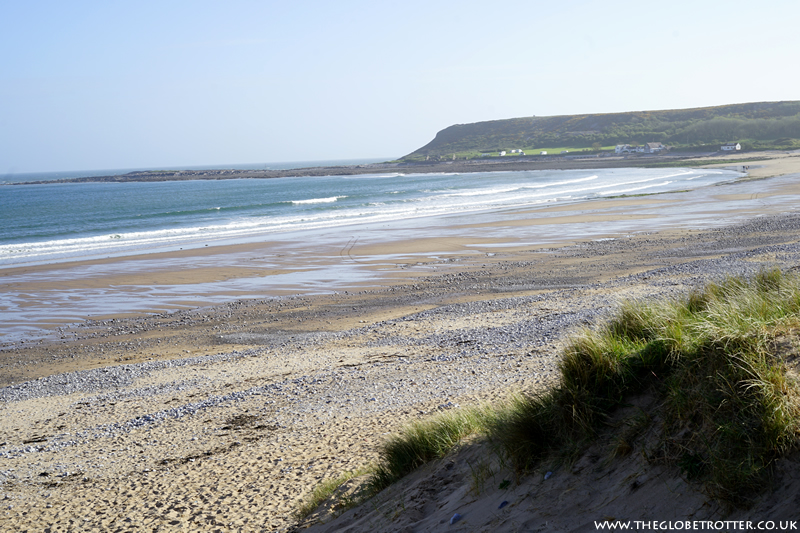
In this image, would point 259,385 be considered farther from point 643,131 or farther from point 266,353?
point 643,131

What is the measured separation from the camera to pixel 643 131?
485ft

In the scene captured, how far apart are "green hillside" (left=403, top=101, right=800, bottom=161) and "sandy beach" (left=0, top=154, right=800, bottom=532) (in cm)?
10477

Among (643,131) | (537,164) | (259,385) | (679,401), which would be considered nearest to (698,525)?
(679,401)

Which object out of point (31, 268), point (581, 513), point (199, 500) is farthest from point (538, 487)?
point (31, 268)

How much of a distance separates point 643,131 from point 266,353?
15605cm

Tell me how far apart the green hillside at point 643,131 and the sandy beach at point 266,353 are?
105 m

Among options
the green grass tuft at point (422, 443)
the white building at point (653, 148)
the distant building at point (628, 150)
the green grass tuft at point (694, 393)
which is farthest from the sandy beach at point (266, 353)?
the distant building at point (628, 150)

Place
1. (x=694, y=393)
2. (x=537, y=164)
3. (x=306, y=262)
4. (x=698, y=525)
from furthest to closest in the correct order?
(x=537, y=164) → (x=306, y=262) → (x=694, y=393) → (x=698, y=525)

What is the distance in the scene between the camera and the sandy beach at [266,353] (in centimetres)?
592

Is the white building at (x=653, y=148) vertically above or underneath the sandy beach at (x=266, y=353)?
above

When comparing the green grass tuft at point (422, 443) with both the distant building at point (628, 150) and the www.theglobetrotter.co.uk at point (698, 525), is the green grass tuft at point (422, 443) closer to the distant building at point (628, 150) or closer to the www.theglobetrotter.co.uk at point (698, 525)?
the www.theglobetrotter.co.uk at point (698, 525)

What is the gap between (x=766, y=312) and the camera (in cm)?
379

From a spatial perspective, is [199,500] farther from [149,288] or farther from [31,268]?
[31,268]

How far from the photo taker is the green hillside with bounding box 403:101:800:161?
120 m
